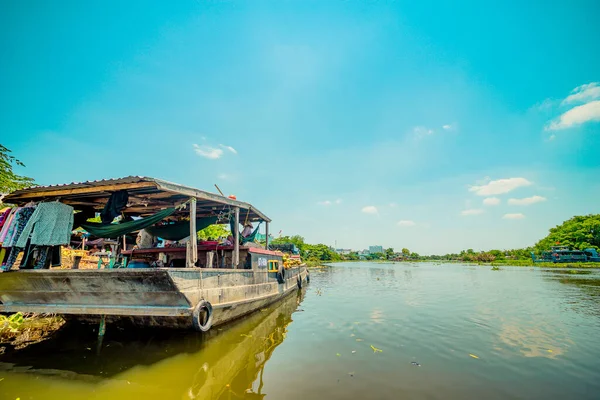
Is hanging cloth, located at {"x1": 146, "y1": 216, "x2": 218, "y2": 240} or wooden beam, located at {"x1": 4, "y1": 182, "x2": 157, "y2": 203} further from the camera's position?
hanging cloth, located at {"x1": 146, "y1": 216, "x2": 218, "y2": 240}

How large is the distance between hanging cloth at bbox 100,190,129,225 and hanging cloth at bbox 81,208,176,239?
225mm

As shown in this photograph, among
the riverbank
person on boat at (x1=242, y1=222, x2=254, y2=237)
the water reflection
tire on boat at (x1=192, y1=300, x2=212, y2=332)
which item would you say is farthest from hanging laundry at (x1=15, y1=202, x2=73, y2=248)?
person on boat at (x1=242, y1=222, x2=254, y2=237)

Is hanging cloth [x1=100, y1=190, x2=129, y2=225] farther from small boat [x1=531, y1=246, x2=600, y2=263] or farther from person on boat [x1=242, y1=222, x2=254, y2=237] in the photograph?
small boat [x1=531, y1=246, x2=600, y2=263]

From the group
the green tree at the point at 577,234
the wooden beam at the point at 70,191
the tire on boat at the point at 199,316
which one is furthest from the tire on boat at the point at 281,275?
the green tree at the point at 577,234

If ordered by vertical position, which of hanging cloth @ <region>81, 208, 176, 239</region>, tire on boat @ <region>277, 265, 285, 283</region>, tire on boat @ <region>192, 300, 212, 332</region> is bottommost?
tire on boat @ <region>192, 300, 212, 332</region>

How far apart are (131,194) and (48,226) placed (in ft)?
6.36

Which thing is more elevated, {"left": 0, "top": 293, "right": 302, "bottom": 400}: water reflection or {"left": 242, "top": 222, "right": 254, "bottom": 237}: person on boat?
{"left": 242, "top": 222, "right": 254, "bottom": 237}: person on boat

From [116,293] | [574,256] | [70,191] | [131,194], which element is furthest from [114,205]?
[574,256]

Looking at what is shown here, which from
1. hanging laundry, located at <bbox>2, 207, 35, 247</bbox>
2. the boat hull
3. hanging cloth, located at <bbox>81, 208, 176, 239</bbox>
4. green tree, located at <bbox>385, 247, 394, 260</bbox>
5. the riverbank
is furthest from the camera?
green tree, located at <bbox>385, 247, 394, 260</bbox>

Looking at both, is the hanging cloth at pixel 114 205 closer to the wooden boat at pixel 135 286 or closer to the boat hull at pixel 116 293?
the wooden boat at pixel 135 286

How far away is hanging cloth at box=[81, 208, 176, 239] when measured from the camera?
6.65 meters

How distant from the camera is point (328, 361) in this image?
541 centimetres

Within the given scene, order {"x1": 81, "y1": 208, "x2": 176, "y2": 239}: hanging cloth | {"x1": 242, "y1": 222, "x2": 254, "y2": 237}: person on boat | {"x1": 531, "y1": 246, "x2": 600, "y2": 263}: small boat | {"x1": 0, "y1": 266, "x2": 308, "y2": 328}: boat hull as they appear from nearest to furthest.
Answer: {"x1": 0, "y1": 266, "x2": 308, "y2": 328}: boat hull
{"x1": 81, "y1": 208, "x2": 176, "y2": 239}: hanging cloth
{"x1": 242, "y1": 222, "x2": 254, "y2": 237}: person on boat
{"x1": 531, "y1": 246, "x2": 600, "y2": 263}: small boat

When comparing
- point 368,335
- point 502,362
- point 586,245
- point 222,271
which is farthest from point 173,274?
point 586,245
